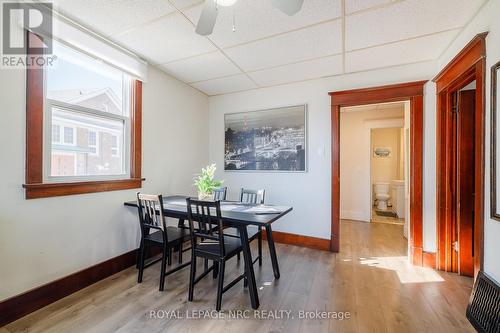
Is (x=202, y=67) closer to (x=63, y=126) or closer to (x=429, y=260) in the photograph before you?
(x=63, y=126)

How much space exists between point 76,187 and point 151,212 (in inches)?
28.0

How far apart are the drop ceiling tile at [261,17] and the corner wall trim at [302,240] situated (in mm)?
2704

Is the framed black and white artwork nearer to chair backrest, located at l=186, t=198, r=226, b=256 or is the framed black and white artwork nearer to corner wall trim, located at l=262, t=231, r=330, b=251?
corner wall trim, located at l=262, t=231, r=330, b=251

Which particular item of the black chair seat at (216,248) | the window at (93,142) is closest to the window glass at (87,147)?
the window at (93,142)

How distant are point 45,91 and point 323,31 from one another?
2549 millimetres

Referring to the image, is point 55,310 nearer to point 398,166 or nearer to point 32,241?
point 32,241

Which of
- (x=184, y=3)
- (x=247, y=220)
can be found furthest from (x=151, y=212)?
(x=184, y=3)

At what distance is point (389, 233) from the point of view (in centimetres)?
400

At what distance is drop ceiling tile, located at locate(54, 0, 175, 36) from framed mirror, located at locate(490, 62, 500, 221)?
2.49 m

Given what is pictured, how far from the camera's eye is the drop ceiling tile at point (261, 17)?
1.79 m

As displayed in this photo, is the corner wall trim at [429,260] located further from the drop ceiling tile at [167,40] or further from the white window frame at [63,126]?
the white window frame at [63,126]

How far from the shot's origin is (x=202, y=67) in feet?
9.57

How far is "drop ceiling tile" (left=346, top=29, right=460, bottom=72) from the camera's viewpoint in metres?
2.25
